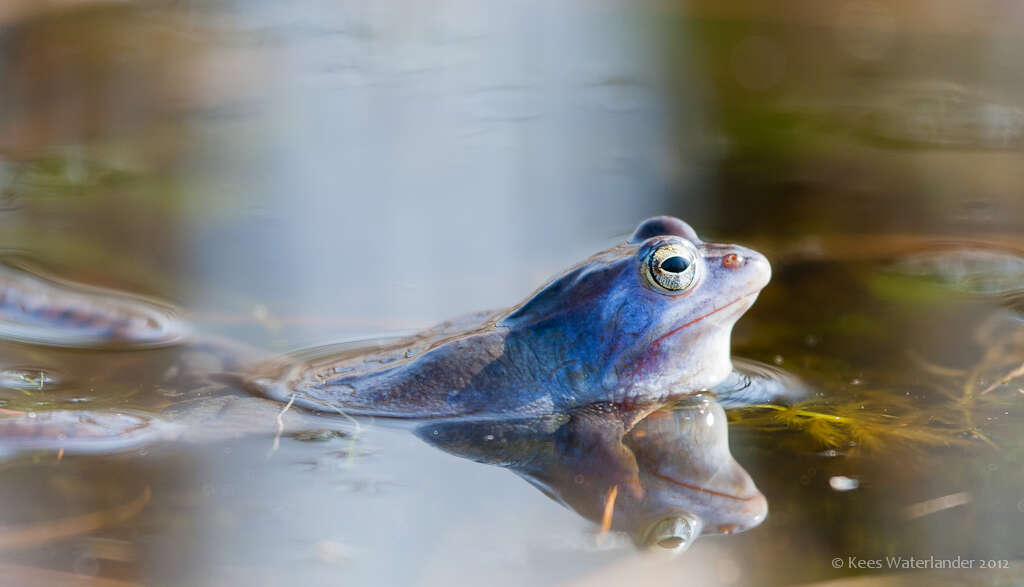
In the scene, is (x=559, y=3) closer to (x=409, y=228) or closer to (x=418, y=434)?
(x=409, y=228)

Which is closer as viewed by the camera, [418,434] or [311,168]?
[418,434]

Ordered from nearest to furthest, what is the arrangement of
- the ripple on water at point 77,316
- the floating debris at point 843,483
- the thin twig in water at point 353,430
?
the floating debris at point 843,483, the thin twig in water at point 353,430, the ripple on water at point 77,316

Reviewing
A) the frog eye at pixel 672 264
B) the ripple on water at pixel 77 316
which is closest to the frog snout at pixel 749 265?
the frog eye at pixel 672 264

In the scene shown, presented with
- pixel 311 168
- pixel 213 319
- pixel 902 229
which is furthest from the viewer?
pixel 311 168

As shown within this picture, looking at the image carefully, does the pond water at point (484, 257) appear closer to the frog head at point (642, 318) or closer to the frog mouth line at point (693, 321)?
the frog head at point (642, 318)

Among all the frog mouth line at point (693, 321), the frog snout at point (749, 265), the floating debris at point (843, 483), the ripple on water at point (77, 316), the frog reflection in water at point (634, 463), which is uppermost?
the frog snout at point (749, 265)

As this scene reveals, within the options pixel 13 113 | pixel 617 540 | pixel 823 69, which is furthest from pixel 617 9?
pixel 617 540

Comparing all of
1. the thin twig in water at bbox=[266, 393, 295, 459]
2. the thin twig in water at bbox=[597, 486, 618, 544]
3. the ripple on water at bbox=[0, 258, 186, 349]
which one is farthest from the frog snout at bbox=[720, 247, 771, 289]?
the ripple on water at bbox=[0, 258, 186, 349]

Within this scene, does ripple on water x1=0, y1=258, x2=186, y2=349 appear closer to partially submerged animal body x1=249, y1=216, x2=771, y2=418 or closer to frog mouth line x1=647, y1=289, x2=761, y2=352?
partially submerged animal body x1=249, y1=216, x2=771, y2=418
